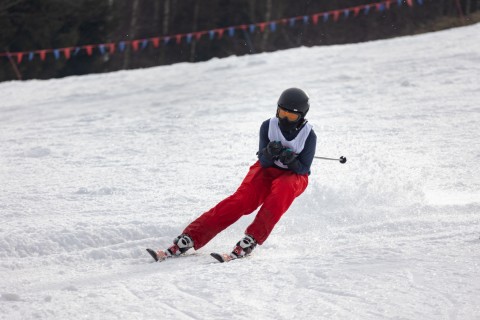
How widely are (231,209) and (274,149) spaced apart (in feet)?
1.80

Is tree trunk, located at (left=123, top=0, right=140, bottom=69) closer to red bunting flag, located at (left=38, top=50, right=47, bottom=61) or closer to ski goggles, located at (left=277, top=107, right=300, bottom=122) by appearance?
red bunting flag, located at (left=38, top=50, right=47, bottom=61)

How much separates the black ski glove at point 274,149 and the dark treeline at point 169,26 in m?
13.9

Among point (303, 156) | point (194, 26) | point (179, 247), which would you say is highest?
point (303, 156)

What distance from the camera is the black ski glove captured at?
572 centimetres

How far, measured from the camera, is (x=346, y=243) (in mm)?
5547

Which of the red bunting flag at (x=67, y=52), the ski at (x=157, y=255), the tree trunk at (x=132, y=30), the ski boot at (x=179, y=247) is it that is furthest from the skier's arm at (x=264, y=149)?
the tree trunk at (x=132, y=30)

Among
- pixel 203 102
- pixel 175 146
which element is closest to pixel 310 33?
pixel 203 102

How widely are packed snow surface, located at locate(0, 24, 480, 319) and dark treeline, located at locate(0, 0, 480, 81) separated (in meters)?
5.20

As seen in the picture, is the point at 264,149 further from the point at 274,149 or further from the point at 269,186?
the point at 269,186

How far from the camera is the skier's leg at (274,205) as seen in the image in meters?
5.39

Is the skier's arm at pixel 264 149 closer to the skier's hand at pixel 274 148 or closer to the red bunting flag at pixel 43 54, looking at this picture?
the skier's hand at pixel 274 148

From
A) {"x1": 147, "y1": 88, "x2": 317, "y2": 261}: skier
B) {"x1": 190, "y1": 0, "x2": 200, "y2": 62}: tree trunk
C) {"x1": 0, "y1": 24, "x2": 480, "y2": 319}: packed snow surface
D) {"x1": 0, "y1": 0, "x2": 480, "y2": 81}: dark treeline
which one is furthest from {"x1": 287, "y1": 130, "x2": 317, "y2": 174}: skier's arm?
{"x1": 190, "y1": 0, "x2": 200, "y2": 62}: tree trunk

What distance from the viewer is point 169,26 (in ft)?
100.0

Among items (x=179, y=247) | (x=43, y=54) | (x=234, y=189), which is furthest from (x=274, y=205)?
(x=43, y=54)
